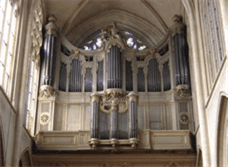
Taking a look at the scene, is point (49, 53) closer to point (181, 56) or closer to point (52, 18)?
point (52, 18)

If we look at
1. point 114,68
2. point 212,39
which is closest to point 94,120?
point 114,68

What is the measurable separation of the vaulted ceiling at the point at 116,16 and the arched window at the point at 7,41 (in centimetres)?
625

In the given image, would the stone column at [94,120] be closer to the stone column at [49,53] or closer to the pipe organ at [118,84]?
the pipe organ at [118,84]

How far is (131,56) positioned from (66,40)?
381 cm

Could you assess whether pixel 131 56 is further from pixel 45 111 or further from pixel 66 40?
pixel 45 111

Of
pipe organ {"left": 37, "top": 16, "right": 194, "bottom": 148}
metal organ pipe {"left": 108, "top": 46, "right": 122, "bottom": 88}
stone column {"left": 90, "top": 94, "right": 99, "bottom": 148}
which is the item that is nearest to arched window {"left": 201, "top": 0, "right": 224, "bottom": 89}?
pipe organ {"left": 37, "top": 16, "right": 194, "bottom": 148}

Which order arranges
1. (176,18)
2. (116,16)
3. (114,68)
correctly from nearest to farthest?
(114,68)
(176,18)
(116,16)

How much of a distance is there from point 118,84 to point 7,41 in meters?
6.98

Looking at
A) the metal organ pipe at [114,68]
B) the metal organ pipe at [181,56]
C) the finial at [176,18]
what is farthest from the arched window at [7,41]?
the finial at [176,18]

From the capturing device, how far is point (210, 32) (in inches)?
658

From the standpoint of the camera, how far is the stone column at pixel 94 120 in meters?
18.8

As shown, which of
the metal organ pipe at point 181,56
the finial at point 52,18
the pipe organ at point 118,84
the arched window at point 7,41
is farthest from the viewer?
the finial at point 52,18

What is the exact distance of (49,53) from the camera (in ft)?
73.6

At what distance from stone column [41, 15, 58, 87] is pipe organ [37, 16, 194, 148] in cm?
5
